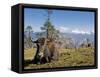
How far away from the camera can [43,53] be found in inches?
103

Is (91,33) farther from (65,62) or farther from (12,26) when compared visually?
(12,26)

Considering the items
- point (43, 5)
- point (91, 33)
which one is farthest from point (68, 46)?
point (43, 5)

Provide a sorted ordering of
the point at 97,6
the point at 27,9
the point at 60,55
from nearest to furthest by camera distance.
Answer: the point at 27,9 → the point at 60,55 → the point at 97,6

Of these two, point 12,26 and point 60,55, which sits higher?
point 12,26

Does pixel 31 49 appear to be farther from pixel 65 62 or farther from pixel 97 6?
pixel 97 6

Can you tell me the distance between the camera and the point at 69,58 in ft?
9.01

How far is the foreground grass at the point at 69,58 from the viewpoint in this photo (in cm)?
256

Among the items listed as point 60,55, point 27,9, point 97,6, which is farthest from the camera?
point 97,6

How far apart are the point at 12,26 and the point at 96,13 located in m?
0.88

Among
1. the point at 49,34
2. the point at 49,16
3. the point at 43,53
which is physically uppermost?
the point at 49,16

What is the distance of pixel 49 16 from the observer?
8.66 feet

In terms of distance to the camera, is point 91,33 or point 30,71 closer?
point 30,71

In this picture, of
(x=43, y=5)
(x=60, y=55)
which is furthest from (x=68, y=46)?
(x=43, y=5)

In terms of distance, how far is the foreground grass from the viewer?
256 centimetres
